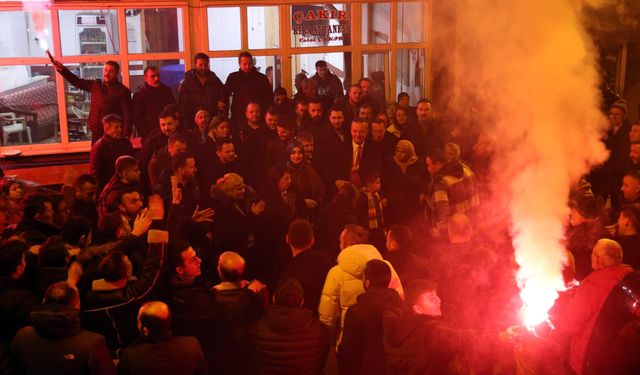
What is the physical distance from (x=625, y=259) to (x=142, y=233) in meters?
4.48

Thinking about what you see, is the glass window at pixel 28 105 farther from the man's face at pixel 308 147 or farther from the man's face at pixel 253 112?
the man's face at pixel 308 147

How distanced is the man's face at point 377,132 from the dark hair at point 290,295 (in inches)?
→ 184

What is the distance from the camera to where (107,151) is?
9242 mm

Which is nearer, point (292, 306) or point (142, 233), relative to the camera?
point (292, 306)

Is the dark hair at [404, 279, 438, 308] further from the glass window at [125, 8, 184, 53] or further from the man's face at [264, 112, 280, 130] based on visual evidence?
the glass window at [125, 8, 184, 53]

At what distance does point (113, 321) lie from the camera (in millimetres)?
5410

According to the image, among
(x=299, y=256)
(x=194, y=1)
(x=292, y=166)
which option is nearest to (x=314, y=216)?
(x=292, y=166)

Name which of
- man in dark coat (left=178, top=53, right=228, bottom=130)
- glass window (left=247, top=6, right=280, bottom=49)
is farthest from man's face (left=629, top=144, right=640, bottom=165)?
glass window (left=247, top=6, right=280, bottom=49)

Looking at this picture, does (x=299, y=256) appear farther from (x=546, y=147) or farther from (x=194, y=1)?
(x=194, y=1)

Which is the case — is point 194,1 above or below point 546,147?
above

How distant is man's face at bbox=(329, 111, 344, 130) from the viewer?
32.1 feet

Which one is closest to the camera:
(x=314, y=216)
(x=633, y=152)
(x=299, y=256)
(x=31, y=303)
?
(x=31, y=303)

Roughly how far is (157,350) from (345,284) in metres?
1.87

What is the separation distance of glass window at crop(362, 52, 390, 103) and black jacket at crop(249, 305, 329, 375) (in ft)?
28.8
